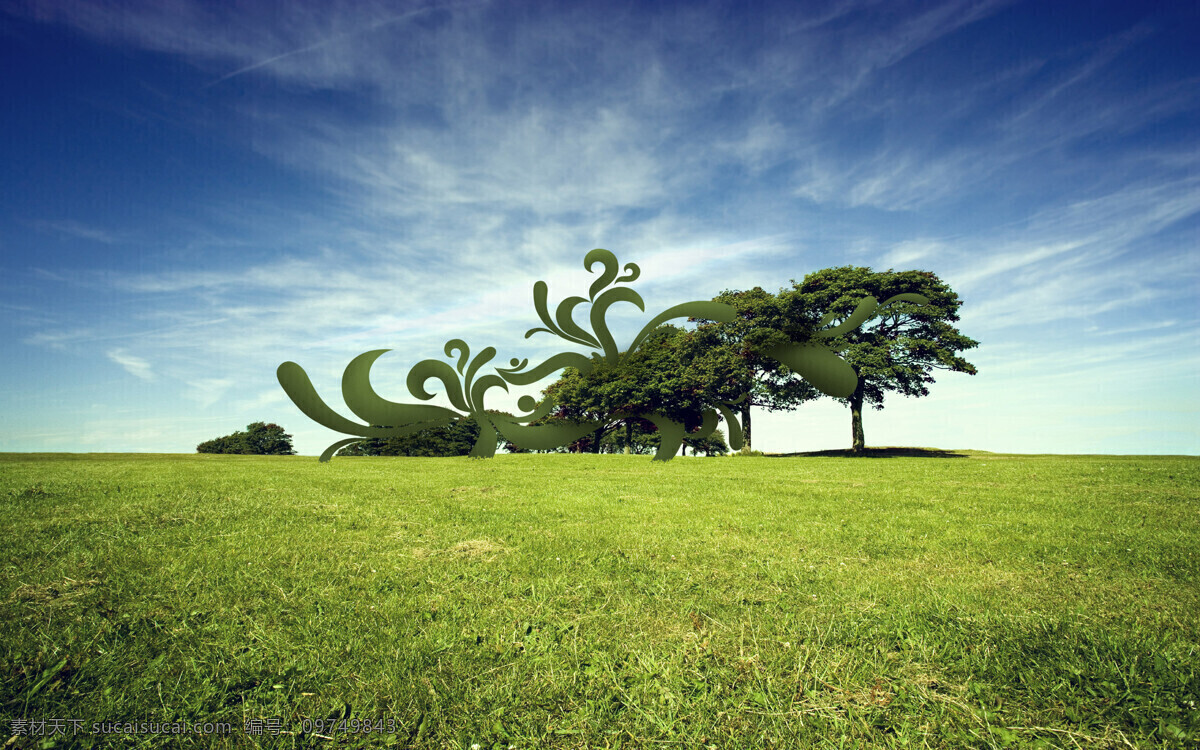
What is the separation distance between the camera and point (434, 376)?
1548 cm

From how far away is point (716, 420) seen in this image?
17.8 metres

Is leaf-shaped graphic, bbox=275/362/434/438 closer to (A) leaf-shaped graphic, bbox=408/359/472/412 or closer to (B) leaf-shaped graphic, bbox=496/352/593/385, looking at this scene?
(A) leaf-shaped graphic, bbox=408/359/472/412

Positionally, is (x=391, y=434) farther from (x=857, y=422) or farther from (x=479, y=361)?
(x=857, y=422)

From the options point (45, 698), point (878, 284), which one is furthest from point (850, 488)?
point (878, 284)

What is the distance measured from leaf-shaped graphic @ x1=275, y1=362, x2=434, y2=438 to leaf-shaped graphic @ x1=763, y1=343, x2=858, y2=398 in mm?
11767

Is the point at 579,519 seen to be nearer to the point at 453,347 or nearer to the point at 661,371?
the point at 453,347

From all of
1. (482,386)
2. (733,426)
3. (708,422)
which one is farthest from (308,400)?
(733,426)

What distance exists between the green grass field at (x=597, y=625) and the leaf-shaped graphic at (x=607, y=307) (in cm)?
692

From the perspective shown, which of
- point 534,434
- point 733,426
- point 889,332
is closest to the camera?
point 534,434

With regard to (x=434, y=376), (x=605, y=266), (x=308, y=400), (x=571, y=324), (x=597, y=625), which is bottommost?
(x=597, y=625)

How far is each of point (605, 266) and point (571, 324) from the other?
1877mm

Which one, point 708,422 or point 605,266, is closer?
point 605,266

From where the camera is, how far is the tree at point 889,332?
2920 centimetres

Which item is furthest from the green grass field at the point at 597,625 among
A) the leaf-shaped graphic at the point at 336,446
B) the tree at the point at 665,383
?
the tree at the point at 665,383
